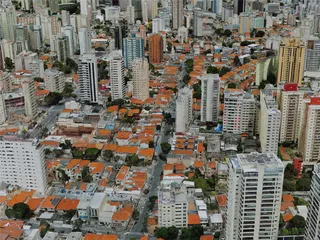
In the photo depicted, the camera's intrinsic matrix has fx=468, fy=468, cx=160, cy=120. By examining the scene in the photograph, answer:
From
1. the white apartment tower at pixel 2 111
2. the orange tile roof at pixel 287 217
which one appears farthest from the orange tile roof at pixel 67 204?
the white apartment tower at pixel 2 111

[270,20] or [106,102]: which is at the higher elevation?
[270,20]

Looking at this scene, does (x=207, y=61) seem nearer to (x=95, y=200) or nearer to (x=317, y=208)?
(x=95, y=200)

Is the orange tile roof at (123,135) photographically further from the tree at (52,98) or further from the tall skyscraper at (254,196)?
the tall skyscraper at (254,196)

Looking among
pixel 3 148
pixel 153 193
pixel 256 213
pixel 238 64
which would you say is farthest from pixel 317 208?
pixel 238 64

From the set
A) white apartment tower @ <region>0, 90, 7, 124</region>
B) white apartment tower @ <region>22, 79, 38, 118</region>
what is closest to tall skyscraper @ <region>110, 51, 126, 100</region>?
white apartment tower @ <region>22, 79, 38, 118</region>

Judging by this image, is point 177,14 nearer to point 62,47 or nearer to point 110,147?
point 62,47

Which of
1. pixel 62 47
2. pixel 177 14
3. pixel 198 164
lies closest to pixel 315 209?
pixel 198 164
